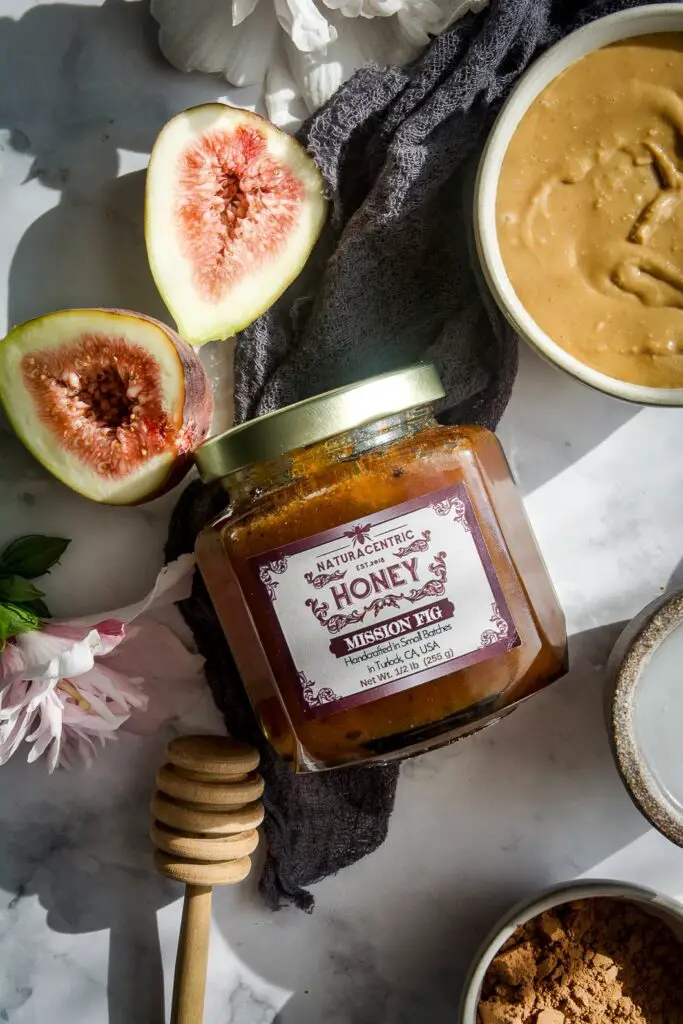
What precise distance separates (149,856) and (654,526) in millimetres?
803

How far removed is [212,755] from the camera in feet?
3.48

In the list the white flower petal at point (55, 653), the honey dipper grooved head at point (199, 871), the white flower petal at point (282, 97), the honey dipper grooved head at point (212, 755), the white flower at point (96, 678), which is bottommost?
the honey dipper grooved head at point (199, 871)

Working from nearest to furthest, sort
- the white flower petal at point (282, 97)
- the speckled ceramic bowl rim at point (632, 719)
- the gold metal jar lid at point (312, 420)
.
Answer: the gold metal jar lid at point (312, 420)
the speckled ceramic bowl rim at point (632, 719)
the white flower petal at point (282, 97)

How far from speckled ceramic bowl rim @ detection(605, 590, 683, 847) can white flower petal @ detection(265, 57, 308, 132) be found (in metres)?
0.73

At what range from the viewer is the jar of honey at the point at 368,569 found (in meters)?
0.90

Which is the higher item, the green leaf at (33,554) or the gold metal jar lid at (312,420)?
the gold metal jar lid at (312,420)

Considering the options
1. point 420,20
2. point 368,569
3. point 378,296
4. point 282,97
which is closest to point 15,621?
point 368,569

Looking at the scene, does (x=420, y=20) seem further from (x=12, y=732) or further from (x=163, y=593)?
(x=12, y=732)

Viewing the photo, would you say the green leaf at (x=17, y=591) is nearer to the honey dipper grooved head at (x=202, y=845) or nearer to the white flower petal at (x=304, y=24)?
the honey dipper grooved head at (x=202, y=845)

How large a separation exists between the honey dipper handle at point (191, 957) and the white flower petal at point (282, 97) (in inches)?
37.1

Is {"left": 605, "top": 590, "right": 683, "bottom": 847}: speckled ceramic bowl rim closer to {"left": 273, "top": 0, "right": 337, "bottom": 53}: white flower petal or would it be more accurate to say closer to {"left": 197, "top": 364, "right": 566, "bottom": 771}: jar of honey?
{"left": 197, "top": 364, "right": 566, "bottom": 771}: jar of honey

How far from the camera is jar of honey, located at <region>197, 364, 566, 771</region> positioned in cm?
90

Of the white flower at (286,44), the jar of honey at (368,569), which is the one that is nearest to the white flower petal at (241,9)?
the white flower at (286,44)

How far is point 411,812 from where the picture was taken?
1.20 meters
